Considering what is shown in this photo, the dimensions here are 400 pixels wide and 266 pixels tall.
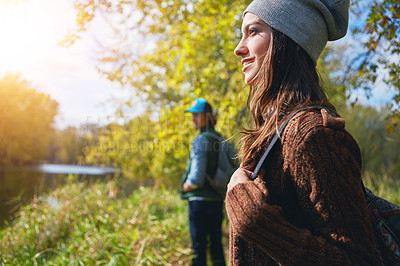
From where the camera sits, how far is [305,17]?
1041 millimetres

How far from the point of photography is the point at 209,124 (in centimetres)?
349

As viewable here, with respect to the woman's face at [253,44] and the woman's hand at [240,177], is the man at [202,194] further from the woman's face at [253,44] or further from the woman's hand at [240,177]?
the woman's hand at [240,177]

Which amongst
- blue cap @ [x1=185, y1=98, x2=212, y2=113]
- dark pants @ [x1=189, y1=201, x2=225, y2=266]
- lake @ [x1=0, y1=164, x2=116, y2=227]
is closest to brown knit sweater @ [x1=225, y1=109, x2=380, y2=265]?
dark pants @ [x1=189, y1=201, x2=225, y2=266]

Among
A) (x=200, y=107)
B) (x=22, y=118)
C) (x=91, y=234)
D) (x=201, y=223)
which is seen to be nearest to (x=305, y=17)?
(x=200, y=107)

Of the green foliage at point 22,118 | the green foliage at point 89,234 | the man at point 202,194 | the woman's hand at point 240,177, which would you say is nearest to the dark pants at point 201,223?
the man at point 202,194

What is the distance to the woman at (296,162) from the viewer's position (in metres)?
0.80

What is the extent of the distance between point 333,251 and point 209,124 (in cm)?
275

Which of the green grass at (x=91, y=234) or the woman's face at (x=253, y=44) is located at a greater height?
the woman's face at (x=253, y=44)

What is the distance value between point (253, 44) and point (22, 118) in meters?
20.0

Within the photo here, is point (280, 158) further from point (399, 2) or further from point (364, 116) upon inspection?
point (364, 116)

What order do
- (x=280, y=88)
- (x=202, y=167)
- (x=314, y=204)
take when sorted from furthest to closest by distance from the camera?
(x=202, y=167)
(x=280, y=88)
(x=314, y=204)

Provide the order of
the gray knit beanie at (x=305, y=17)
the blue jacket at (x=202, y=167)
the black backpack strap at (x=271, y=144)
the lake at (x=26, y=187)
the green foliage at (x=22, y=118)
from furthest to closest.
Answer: the green foliage at (x=22, y=118), the lake at (x=26, y=187), the blue jacket at (x=202, y=167), the gray knit beanie at (x=305, y=17), the black backpack strap at (x=271, y=144)

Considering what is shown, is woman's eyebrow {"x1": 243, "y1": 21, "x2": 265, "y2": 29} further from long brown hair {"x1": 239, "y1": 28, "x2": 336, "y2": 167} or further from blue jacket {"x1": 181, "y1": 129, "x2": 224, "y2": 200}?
blue jacket {"x1": 181, "y1": 129, "x2": 224, "y2": 200}

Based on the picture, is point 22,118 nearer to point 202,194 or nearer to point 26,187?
point 26,187
